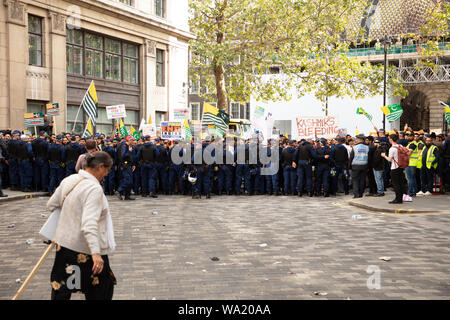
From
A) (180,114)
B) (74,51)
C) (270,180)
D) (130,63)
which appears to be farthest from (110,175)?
(130,63)

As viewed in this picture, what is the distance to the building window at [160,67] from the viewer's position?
33756 millimetres

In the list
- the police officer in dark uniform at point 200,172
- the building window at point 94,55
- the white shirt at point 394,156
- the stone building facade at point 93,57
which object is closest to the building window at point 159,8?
the stone building facade at point 93,57

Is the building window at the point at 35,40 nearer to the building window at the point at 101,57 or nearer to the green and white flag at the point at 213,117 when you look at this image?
the building window at the point at 101,57

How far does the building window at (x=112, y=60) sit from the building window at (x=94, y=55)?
0.55 metres

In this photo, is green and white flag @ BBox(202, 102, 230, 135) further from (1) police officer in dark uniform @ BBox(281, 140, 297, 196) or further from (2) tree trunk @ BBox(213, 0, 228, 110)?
(2) tree trunk @ BBox(213, 0, 228, 110)

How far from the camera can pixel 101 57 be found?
28.9m

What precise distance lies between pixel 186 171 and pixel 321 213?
5786 mm

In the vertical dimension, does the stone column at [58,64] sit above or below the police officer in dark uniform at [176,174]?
above

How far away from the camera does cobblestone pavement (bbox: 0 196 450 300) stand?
5.95m

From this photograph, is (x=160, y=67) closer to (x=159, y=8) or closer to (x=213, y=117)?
(x=159, y=8)

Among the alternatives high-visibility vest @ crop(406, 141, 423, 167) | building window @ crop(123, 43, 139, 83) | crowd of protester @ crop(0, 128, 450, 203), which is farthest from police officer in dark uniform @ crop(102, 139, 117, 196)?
building window @ crop(123, 43, 139, 83)

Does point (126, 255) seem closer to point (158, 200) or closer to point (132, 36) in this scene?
point (158, 200)
